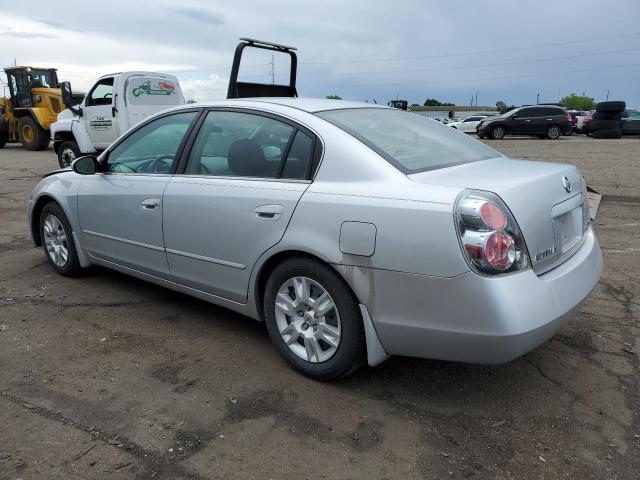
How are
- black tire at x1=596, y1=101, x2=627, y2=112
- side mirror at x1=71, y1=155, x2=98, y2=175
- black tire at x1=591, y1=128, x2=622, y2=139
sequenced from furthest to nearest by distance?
black tire at x1=596, y1=101, x2=627, y2=112, black tire at x1=591, y1=128, x2=622, y2=139, side mirror at x1=71, y1=155, x2=98, y2=175

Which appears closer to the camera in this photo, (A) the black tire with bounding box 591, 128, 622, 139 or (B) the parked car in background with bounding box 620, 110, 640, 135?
(A) the black tire with bounding box 591, 128, 622, 139

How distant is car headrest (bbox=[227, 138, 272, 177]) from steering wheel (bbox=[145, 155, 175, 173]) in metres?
0.54

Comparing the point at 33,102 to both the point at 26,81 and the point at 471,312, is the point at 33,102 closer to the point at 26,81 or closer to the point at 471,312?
the point at 26,81

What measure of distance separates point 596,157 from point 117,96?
1200 cm

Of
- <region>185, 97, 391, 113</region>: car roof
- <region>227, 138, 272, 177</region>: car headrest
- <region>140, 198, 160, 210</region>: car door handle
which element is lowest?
<region>140, 198, 160, 210</region>: car door handle

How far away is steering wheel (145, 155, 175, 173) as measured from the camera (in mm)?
3814

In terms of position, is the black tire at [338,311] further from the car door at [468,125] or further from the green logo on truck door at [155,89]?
the car door at [468,125]

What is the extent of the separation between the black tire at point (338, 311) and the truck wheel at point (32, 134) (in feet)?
60.6

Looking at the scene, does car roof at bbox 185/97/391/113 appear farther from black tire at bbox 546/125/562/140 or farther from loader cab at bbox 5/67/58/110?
black tire at bbox 546/125/562/140

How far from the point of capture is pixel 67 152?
1372cm

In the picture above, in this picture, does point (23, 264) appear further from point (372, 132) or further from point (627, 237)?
point (627, 237)

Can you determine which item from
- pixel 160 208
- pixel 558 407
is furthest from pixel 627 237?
pixel 160 208

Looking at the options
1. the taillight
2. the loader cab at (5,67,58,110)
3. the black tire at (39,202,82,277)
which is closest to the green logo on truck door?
the loader cab at (5,67,58,110)

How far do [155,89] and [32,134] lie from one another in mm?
8559
